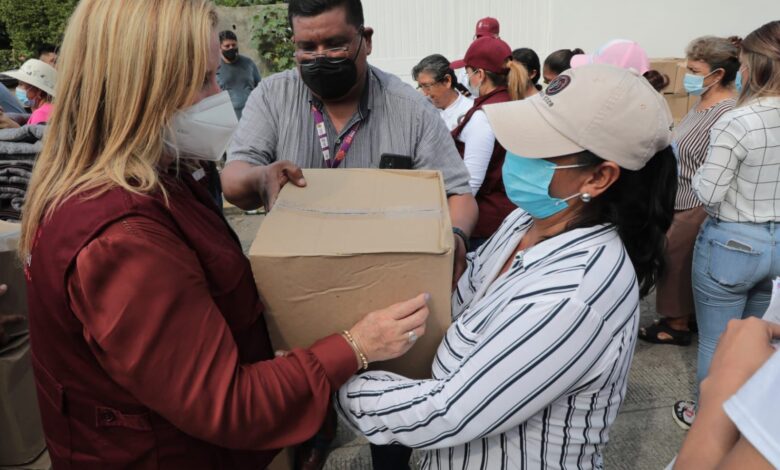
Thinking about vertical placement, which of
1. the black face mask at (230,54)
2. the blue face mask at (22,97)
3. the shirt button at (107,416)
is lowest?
the blue face mask at (22,97)

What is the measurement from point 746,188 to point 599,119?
180 cm

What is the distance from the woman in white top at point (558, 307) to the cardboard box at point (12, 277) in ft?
5.56

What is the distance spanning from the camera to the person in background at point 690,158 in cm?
317

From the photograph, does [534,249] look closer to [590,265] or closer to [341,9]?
[590,265]

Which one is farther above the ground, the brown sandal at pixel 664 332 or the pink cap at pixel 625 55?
the pink cap at pixel 625 55

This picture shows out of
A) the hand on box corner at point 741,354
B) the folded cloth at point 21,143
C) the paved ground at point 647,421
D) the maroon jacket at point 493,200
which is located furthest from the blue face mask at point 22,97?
the hand on box corner at point 741,354

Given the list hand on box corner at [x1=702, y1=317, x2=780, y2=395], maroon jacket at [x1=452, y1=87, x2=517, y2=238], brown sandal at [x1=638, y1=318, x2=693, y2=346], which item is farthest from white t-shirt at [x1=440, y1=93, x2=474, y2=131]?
hand on box corner at [x1=702, y1=317, x2=780, y2=395]

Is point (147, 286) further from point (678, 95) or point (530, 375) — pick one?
point (678, 95)

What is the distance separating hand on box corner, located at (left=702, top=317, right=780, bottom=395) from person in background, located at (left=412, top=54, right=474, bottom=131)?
11.1ft

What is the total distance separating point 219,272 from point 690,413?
9.10 feet

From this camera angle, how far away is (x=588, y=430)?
49.2 inches

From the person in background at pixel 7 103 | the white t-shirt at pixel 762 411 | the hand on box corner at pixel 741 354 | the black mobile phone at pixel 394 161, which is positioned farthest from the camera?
the person in background at pixel 7 103

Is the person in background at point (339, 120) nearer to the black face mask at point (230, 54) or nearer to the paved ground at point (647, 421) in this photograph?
the paved ground at point (647, 421)

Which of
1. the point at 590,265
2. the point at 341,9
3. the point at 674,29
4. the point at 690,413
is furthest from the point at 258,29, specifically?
the point at 590,265
